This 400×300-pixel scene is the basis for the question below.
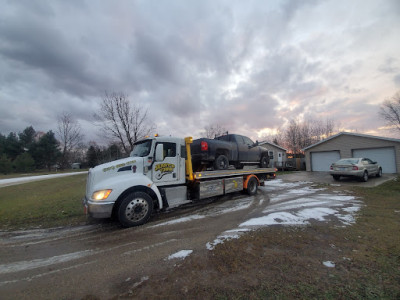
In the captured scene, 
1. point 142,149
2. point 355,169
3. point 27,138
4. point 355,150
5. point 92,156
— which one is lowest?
point 355,169

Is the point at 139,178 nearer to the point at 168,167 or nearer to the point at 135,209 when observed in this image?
the point at 135,209

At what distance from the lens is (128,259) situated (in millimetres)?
3137

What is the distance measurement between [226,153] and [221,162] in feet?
1.81

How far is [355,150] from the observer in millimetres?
16875

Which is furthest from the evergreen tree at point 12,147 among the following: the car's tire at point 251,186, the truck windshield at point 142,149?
the car's tire at point 251,186

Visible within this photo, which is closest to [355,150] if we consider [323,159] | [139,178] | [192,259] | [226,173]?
[323,159]

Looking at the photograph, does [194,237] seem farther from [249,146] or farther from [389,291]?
[249,146]

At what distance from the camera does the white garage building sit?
48.8 ft

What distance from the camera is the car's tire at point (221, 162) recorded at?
718 centimetres

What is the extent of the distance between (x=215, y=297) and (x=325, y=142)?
21.6m

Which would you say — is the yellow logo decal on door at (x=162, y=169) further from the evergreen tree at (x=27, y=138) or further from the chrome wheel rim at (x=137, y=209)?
the evergreen tree at (x=27, y=138)

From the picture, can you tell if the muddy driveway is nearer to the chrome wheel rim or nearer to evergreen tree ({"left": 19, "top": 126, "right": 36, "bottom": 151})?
the chrome wheel rim

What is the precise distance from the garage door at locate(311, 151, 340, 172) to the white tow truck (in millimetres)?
16259

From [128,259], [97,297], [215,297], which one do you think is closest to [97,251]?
[128,259]
